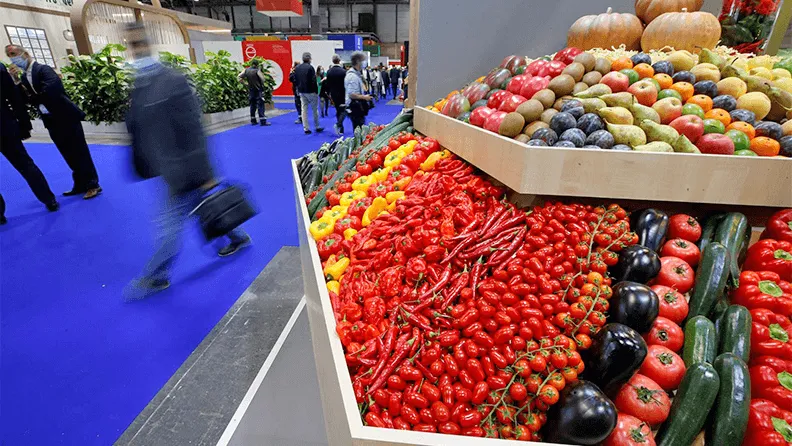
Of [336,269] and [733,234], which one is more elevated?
[733,234]

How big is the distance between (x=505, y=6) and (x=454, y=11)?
48 cm

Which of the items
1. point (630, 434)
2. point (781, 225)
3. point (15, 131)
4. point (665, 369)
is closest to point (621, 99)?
point (781, 225)

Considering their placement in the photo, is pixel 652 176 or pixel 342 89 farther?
pixel 342 89

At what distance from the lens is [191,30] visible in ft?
62.5

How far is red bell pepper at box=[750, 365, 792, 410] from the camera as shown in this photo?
1.13 m

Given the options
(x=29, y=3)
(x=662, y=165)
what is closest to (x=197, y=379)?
(x=662, y=165)

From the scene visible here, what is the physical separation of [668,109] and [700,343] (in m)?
1.16

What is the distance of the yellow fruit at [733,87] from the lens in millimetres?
1977

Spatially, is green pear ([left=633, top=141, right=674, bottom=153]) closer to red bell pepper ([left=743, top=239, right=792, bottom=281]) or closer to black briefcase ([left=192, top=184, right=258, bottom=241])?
red bell pepper ([left=743, top=239, right=792, bottom=281])

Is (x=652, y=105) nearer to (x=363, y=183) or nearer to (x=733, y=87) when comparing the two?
(x=733, y=87)

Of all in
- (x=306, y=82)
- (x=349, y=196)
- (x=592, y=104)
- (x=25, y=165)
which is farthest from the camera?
(x=306, y=82)

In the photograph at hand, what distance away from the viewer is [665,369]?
1.24 m

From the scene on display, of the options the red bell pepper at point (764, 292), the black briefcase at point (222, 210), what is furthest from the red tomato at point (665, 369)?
the black briefcase at point (222, 210)

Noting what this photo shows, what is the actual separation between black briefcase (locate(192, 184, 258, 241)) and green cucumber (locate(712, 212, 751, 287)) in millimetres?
3290
